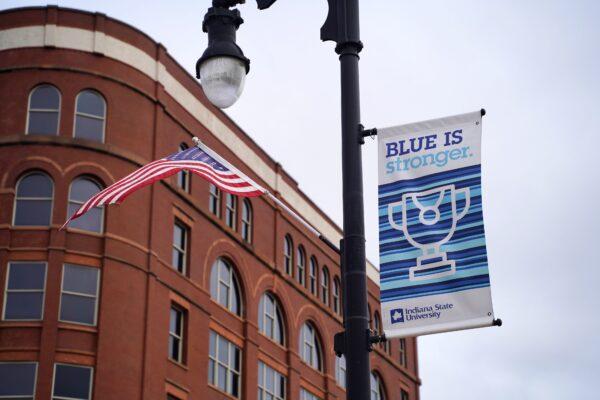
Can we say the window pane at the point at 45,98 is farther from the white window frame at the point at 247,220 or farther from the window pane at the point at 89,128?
the white window frame at the point at 247,220

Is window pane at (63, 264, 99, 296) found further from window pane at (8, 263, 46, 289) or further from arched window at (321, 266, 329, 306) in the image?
arched window at (321, 266, 329, 306)

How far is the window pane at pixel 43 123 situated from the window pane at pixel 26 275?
5073 millimetres

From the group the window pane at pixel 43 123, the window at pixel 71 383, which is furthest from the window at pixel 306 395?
the window pane at pixel 43 123

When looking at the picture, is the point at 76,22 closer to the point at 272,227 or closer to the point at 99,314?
the point at 99,314

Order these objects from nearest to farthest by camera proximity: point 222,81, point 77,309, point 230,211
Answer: point 222,81 < point 77,309 < point 230,211

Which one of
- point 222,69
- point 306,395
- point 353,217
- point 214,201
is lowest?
point 353,217

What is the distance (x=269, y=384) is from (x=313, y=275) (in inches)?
343

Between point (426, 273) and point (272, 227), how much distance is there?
1638 inches

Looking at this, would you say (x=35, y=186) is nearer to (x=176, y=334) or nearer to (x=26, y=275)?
(x=26, y=275)

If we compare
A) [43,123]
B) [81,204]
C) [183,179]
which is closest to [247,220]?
[183,179]

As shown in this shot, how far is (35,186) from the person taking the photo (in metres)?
40.4

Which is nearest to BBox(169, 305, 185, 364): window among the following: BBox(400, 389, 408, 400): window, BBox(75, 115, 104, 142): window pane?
BBox(75, 115, 104, 142): window pane

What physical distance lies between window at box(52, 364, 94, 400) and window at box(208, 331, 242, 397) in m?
7.73

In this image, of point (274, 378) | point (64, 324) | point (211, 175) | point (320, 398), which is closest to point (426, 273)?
point (211, 175)
